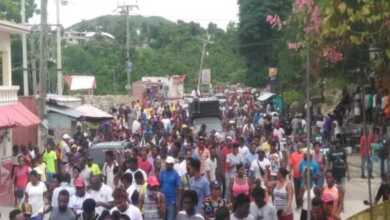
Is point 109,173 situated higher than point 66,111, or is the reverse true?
point 66,111

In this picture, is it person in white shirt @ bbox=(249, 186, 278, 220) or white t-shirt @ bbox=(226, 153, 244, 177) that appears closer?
person in white shirt @ bbox=(249, 186, 278, 220)

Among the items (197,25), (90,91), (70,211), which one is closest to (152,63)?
(197,25)

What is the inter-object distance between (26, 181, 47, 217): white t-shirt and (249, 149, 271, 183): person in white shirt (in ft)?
14.6

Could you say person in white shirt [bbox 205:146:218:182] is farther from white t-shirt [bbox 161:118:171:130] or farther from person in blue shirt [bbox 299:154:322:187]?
white t-shirt [bbox 161:118:171:130]

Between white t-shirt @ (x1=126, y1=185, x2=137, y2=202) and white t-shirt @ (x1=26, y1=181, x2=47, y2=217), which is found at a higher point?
white t-shirt @ (x1=126, y1=185, x2=137, y2=202)

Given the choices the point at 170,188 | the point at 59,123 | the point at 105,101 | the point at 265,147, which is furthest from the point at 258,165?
the point at 105,101

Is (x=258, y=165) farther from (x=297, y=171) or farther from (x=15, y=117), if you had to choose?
(x=15, y=117)

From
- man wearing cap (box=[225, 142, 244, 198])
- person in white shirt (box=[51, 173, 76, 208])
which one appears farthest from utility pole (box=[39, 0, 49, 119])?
person in white shirt (box=[51, 173, 76, 208])

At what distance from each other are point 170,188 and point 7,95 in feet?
48.0

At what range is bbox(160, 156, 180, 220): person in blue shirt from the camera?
14867 mm

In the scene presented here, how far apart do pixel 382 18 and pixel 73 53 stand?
81.4 metres

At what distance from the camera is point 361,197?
21.5 m

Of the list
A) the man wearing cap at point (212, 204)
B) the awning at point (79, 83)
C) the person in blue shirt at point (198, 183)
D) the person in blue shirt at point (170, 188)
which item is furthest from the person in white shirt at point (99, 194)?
the awning at point (79, 83)

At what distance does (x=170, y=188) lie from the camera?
14.9 meters
